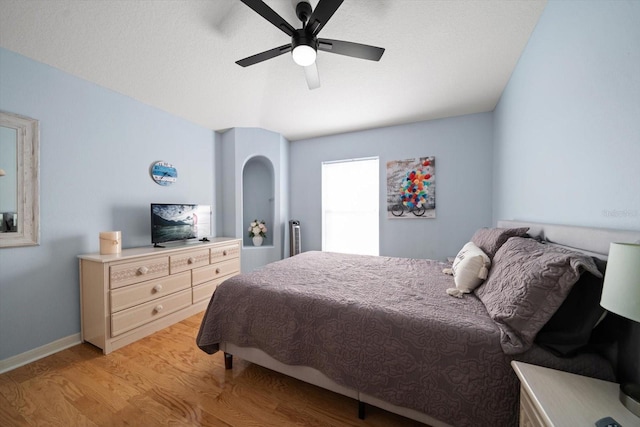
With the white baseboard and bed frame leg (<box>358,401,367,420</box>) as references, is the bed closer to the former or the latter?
bed frame leg (<box>358,401,367,420</box>)

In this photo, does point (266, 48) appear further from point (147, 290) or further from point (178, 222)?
point (147, 290)

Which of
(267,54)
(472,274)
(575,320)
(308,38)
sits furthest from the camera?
(267,54)

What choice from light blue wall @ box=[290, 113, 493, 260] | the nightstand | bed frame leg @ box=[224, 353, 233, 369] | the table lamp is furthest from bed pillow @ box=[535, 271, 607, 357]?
light blue wall @ box=[290, 113, 493, 260]

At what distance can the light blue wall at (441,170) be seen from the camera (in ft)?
9.87

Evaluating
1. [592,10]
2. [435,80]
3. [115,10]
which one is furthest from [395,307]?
[115,10]

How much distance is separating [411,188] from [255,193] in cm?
274

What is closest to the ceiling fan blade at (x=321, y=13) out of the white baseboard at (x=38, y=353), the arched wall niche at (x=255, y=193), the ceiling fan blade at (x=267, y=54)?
the ceiling fan blade at (x=267, y=54)

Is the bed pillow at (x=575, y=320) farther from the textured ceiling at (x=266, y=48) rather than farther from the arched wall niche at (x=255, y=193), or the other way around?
the arched wall niche at (x=255, y=193)

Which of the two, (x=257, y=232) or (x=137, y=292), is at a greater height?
(x=257, y=232)

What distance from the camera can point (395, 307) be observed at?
4.04ft

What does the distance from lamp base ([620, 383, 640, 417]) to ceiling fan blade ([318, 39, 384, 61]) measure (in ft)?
6.39

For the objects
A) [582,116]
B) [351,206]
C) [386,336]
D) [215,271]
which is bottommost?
[215,271]

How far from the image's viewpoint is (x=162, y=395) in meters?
1.46

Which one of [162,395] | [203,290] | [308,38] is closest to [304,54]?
[308,38]
